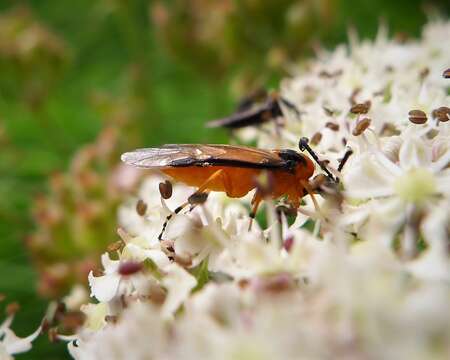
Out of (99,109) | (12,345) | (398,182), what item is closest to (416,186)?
(398,182)

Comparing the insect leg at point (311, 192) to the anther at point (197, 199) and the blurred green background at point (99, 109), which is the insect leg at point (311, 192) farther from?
the blurred green background at point (99, 109)

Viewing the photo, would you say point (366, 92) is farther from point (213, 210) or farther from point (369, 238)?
point (369, 238)

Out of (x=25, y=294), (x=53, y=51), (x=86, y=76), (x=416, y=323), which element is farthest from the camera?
(x=86, y=76)

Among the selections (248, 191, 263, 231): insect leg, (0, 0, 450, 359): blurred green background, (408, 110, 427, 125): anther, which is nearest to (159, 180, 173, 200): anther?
(248, 191, 263, 231): insect leg

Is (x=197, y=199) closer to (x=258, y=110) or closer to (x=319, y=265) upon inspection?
(x=319, y=265)

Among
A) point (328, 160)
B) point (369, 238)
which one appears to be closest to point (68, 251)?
point (328, 160)

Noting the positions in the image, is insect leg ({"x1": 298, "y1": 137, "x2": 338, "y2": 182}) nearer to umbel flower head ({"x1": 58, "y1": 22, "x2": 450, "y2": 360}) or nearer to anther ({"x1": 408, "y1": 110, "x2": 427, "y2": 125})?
umbel flower head ({"x1": 58, "y1": 22, "x2": 450, "y2": 360})

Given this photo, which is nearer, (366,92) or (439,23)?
(366,92)
